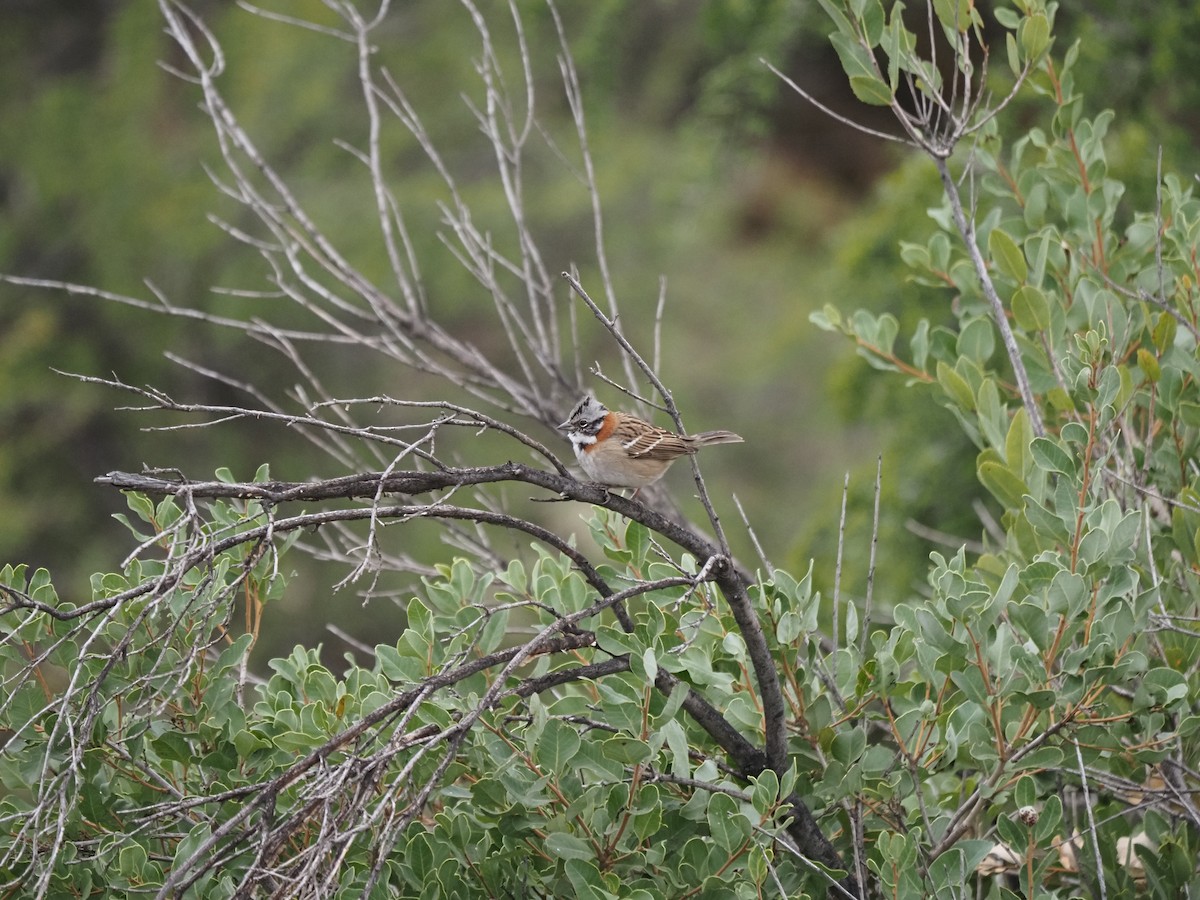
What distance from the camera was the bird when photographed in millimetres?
4074

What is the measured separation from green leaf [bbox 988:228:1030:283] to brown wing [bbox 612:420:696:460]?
3.75ft

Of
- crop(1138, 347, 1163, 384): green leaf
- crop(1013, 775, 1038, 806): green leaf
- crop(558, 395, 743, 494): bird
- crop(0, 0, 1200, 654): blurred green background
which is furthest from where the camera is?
crop(0, 0, 1200, 654): blurred green background

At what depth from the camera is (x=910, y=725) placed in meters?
2.75

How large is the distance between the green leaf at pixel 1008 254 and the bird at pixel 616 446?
3.49 feet

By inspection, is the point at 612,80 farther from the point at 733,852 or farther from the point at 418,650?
the point at 733,852

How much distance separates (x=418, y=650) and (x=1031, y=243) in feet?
7.03

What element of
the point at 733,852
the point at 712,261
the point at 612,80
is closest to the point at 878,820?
the point at 733,852

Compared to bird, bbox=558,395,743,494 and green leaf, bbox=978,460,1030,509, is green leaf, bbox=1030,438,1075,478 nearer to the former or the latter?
green leaf, bbox=978,460,1030,509

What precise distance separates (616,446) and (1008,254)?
1.35 metres

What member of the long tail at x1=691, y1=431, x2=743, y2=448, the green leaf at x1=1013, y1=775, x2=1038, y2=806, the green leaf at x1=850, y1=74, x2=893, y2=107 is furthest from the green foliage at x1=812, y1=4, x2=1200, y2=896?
the long tail at x1=691, y1=431, x2=743, y2=448

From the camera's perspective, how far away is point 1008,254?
11.8ft

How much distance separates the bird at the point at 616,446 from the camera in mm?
4074

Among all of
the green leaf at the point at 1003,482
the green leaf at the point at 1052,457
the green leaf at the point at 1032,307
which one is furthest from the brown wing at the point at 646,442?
the green leaf at the point at 1052,457

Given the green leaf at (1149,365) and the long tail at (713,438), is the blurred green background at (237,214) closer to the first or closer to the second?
the long tail at (713,438)
